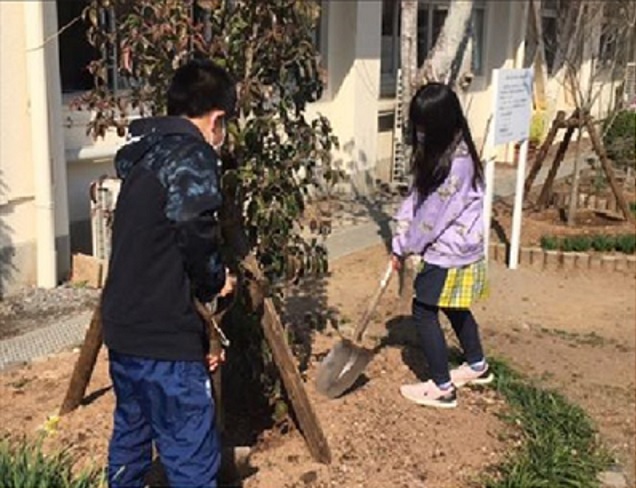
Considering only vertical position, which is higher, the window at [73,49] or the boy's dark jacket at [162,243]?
the window at [73,49]

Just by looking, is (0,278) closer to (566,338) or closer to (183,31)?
(183,31)

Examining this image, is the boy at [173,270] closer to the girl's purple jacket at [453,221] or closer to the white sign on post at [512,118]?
the girl's purple jacket at [453,221]

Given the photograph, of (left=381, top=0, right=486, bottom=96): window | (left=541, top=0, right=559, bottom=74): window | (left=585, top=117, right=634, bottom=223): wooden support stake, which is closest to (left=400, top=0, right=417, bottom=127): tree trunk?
(left=585, top=117, right=634, bottom=223): wooden support stake

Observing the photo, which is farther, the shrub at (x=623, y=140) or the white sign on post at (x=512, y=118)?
the shrub at (x=623, y=140)

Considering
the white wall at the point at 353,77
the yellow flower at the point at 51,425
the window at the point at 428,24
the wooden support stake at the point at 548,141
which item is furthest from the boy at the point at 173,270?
the window at the point at 428,24

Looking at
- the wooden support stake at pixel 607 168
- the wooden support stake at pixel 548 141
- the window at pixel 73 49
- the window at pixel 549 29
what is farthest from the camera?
the window at pixel 549 29

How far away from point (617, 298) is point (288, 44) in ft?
14.7

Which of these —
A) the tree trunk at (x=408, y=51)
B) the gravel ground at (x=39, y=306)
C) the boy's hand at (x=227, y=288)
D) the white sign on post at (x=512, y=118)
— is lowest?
the gravel ground at (x=39, y=306)

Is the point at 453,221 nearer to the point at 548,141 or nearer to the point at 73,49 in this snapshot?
the point at 73,49

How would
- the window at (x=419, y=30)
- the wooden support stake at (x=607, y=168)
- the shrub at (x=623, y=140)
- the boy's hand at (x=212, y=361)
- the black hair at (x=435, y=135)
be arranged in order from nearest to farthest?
the boy's hand at (x=212, y=361), the black hair at (x=435, y=135), the wooden support stake at (x=607, y=168), the window at (x=419, y=30), the shrub at (x=623, y=140)

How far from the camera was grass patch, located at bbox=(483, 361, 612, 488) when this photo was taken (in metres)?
3.79

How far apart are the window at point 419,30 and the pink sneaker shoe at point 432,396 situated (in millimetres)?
7195

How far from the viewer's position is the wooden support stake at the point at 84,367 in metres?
3.73

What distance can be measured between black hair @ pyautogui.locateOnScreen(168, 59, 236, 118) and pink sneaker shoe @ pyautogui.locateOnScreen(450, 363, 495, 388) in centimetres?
247
